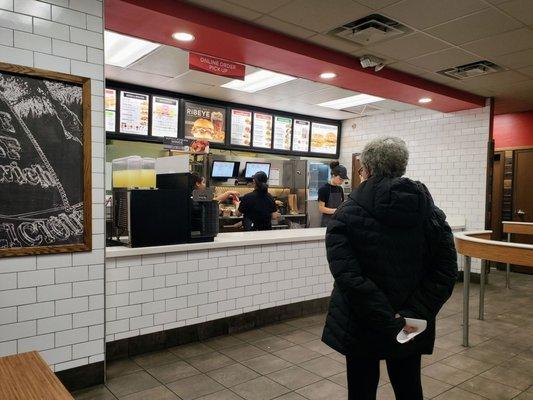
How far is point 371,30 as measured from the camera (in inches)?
157

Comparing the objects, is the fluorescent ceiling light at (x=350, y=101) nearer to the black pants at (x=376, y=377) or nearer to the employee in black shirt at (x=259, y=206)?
the employee in black shirt at (x=259, y=206)

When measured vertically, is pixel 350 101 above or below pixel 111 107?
above

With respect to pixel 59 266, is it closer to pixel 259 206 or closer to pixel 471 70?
pixel 259 206

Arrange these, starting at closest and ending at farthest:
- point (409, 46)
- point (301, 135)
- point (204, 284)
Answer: point (204, 284) → point (409, 46) → point (301, 135)

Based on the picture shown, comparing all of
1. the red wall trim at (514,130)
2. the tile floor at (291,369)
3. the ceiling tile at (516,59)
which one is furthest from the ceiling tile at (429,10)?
the red wall trim at (514,130)

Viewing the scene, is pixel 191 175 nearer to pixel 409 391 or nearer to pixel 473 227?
pixel 409 391

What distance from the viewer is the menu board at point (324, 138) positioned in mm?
8641

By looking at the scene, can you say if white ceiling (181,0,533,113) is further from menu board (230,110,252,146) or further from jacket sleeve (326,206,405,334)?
menu board (230,110,252,146)

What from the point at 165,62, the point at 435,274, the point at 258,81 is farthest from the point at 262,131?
the point at 435,274

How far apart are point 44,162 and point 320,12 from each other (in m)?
2.60

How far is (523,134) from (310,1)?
637 centimetres

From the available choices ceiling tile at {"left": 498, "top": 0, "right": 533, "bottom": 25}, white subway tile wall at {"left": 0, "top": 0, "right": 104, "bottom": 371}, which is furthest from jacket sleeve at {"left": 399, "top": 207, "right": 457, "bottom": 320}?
ceiling tile at {"left": 498, "top": 0, "right": 533, "bottom": 25}

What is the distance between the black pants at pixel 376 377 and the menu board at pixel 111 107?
17.6 ft

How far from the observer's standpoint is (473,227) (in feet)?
22.4
